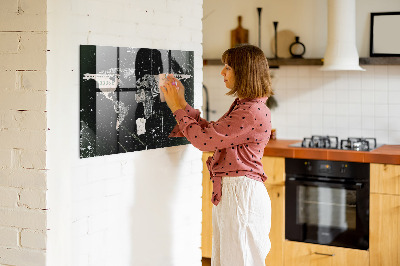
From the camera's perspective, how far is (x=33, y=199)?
230 centimetres

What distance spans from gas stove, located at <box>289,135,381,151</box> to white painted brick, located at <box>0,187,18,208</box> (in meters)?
2.57

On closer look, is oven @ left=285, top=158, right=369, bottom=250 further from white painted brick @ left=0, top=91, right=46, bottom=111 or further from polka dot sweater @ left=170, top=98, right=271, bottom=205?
white painted brick @ left=0, top=91, right=46, bottom=111

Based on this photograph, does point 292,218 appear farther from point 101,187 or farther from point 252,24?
point 101,187

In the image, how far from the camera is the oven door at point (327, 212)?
13.6 ft

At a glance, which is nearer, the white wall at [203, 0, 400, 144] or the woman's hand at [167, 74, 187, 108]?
the woman's hand at [167, 74, 187, 108]

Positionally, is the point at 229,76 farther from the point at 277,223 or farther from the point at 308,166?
the point at 277,223

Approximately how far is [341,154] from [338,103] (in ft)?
2.62

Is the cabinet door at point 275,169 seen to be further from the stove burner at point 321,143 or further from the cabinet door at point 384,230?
the cabinet door at point 384,230

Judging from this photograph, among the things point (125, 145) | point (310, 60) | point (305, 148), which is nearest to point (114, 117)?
point (125, 145)

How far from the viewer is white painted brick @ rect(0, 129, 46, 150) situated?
2271 mm

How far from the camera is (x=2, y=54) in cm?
232

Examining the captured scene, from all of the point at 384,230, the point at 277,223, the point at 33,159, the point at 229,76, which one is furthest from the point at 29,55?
the point at 384,230

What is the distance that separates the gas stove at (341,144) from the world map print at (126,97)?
5.40 ft

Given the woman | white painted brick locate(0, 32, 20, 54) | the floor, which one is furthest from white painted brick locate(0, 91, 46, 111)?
the floor
